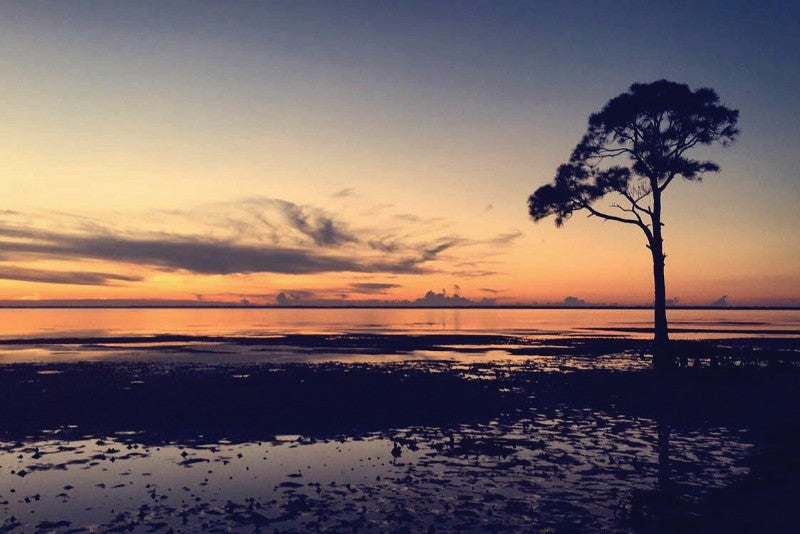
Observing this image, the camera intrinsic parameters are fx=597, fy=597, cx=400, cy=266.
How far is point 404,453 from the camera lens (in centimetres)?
1653

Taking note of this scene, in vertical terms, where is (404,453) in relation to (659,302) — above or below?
below

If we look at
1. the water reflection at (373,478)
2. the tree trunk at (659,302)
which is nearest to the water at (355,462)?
the water reflection at (373,478)

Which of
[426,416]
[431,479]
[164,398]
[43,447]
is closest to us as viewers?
[431,479]

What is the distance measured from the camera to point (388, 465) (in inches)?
601

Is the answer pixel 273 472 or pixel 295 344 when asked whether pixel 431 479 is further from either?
pixel 295 344

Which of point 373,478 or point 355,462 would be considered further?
point 355,462

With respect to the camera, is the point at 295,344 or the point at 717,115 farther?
the point at 295,344

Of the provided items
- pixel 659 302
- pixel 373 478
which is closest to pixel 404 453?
pixel 373 478

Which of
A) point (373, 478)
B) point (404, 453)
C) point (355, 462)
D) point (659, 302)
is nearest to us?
point (373, 478)

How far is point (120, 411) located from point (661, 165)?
3443cm

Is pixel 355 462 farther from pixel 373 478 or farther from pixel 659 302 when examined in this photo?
pixel 659 302

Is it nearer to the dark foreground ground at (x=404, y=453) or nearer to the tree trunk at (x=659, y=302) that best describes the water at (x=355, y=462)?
the dark foreground ground at (x=404, y=453)

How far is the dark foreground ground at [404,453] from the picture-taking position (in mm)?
11375

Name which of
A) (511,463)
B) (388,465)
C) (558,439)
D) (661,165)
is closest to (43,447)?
(388,465)
